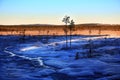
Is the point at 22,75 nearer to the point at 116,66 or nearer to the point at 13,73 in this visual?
the point at 13,73

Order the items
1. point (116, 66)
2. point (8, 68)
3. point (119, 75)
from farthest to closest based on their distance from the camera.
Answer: point (8, 68), point (116, 66), point (119, 75)

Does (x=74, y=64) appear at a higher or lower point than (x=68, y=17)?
lower

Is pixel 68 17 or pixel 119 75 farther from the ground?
pixel 68 17

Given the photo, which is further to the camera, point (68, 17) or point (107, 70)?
point (68, 17)

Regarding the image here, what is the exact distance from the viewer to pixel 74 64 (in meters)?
29.5

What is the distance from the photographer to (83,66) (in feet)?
92.1

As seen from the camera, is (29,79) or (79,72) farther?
(79,72)

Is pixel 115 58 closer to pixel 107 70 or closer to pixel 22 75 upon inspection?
pixel 107 70

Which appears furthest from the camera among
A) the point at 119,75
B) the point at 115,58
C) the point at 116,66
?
the point at 115,58

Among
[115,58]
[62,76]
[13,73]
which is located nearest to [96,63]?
[115,58]

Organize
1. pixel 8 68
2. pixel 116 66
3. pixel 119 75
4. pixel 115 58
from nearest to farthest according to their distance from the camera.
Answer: pixel 119 75
pixel 116 66
pixel 8 68
pixel 115 58

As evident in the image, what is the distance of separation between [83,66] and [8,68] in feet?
19.7

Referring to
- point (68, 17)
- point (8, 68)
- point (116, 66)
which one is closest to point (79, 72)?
point (116, 66)

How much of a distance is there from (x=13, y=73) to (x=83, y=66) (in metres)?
5.70
